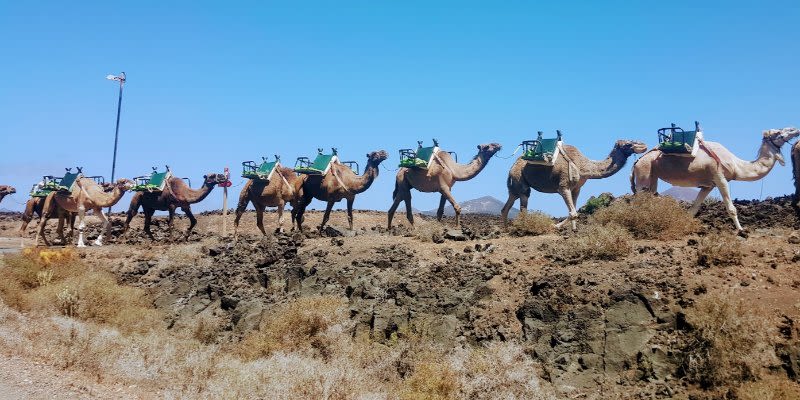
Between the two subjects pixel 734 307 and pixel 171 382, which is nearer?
pixel 734 307

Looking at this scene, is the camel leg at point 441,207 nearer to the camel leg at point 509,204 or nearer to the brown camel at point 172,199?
the camel leg at point 509,204

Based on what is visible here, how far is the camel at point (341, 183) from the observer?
24141mm

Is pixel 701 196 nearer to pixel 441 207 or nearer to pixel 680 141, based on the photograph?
pixel 680 141

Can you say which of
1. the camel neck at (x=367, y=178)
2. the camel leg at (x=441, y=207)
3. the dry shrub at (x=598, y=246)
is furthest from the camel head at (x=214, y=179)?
the dry shrub at (x=598, y=246)

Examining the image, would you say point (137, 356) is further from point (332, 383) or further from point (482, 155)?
point (482, 155)

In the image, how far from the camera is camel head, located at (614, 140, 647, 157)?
19.2 m

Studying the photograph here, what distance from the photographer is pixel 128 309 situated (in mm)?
17125

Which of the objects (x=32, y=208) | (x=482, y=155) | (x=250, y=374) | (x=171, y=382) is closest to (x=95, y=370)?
(x=171, y=382)

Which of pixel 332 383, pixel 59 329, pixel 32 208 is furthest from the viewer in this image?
pixel 32 208

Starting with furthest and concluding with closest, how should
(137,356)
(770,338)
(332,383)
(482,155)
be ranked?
(482,155), (137,356), (332,383), (770,338)

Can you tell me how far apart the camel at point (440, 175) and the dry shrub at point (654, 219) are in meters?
6.23

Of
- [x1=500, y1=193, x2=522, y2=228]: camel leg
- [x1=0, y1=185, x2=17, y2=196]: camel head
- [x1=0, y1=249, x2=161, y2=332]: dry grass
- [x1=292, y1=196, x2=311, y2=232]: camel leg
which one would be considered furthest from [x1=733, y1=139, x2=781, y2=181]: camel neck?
[x1=0, y1=185, x2=17, y2=196]: camel head

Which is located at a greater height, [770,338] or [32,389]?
[770,338]

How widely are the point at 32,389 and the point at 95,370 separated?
1.43m
